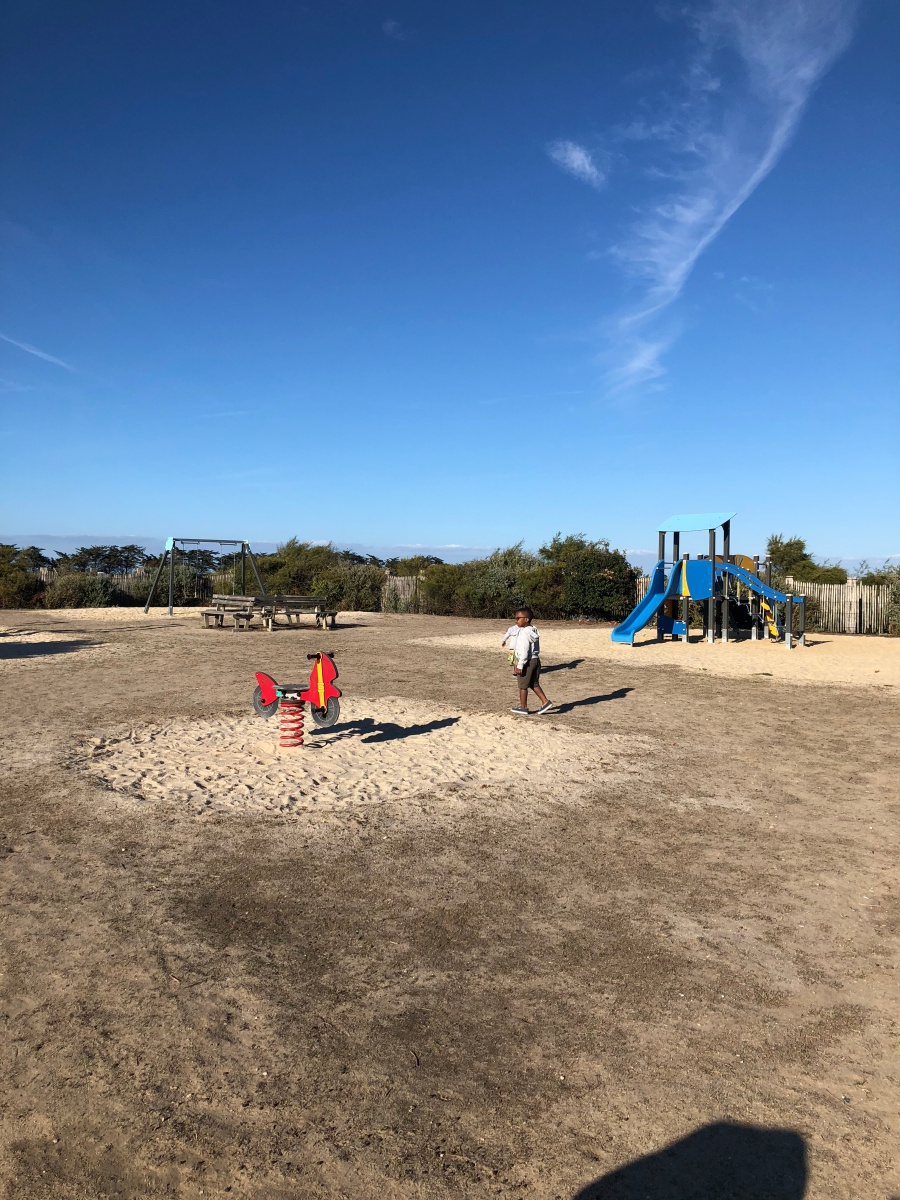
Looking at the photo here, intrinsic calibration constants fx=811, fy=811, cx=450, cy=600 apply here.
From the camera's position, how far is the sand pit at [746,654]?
1513 centimetres

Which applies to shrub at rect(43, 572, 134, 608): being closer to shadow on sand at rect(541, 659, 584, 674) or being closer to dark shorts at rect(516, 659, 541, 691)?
shadow on sand at rect(541, 659, 584, 674)

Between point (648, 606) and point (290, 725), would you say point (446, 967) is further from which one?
point (648, 606)

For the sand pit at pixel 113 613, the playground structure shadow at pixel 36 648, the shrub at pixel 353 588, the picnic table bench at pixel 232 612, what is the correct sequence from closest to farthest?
the playground structure shadow at pixel 36 648, the picnic table bench at pixel 232 612, the sand pit at pixel 113 613, the shrub at pixel 353 588

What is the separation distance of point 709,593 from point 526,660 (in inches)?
449

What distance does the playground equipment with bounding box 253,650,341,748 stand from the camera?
826 cm

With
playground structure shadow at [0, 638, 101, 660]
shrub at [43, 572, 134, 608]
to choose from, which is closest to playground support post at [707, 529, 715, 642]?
playground structure shadow at [0, 638, 101, 660]

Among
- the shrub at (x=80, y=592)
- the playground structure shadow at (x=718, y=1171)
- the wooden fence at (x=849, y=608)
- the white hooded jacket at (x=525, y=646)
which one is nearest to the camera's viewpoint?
the playground structure shadow at (x=718, y=1171)

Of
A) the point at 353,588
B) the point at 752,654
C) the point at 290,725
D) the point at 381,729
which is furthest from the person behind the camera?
the point at 353,588

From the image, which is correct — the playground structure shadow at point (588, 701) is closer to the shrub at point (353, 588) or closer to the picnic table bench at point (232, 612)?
the picnic table bench at point (232, 612)

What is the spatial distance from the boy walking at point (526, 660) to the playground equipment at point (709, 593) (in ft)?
32.4

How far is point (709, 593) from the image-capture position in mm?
20344

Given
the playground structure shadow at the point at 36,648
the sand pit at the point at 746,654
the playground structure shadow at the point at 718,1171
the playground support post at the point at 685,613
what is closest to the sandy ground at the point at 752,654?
the sand pit at the point at 746,654

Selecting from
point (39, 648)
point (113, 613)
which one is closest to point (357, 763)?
point (39, 648)

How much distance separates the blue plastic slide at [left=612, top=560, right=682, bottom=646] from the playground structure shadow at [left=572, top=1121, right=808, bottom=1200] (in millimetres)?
17408
